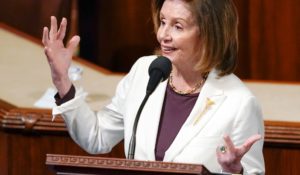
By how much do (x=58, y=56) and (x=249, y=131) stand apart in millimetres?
453

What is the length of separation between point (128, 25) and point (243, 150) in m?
2.71

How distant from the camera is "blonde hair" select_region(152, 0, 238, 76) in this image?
224 cm

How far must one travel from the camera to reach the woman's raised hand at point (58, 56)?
7.32 ft

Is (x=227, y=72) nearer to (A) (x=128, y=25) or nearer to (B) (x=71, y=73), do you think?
(B) (x=71, y=73)

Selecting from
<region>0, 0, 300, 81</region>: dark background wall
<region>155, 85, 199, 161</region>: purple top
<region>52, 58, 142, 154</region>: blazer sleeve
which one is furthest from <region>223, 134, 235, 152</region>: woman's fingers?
<region>0, 0, 300, 81</region>: dark background wall

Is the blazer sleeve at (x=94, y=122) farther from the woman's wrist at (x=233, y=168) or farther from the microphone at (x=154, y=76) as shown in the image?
the woman's wrist at (x=233, y=168)

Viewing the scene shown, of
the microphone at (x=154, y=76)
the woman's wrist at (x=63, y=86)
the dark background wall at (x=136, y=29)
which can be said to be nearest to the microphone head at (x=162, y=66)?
the microphone at (x=154, y=76)

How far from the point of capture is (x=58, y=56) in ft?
7.35

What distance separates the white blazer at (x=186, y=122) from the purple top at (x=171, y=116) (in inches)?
0.7

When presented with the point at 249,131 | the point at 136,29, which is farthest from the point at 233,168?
the point at 136,29

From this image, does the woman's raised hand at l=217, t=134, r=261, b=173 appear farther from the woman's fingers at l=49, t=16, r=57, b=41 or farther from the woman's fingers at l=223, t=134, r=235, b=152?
the woman's fingers at l=49, t=16, r=57, b=41

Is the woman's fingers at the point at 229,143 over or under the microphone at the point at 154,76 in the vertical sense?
under

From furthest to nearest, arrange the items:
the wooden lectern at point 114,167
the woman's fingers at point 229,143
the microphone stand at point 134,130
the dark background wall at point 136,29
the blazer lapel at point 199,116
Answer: the dark background wall at point 136,29 < the blazer lapel at point 199,116 < the microphone stand at point 134,130 < the woman's fingers at point 229,143 < the wooden lectern at point 114,167

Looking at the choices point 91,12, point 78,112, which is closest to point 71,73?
point 78,112
